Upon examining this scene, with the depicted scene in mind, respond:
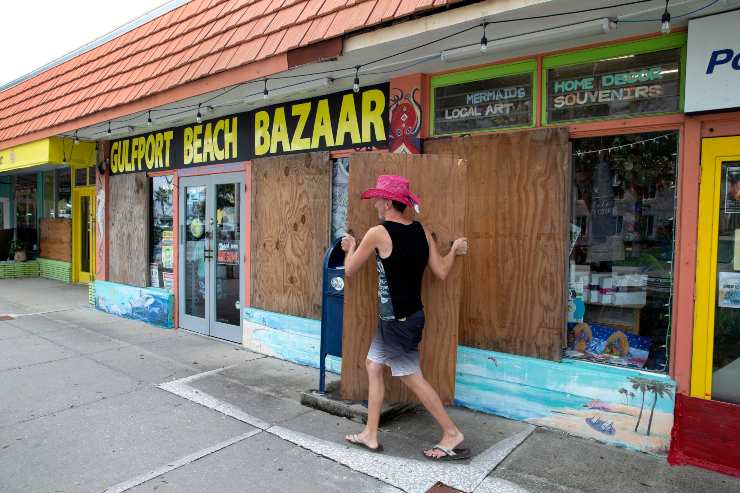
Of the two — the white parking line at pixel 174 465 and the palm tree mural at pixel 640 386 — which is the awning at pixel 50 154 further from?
the palm tree mural at pixel 640 386

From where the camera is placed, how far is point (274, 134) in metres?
6.29

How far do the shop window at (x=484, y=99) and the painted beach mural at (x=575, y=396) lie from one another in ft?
6.58

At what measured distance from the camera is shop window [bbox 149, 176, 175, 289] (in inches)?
313

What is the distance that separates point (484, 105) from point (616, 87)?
1.07 m

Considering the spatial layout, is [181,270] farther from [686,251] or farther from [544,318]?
[686,251]

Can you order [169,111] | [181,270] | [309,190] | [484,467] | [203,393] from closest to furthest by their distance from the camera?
[484,467]
[203,393]
[309,190]
[169,111]
[181,270]

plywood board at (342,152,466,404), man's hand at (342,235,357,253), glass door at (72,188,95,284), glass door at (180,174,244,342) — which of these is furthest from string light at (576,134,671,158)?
glass door at (72,188,95,284)

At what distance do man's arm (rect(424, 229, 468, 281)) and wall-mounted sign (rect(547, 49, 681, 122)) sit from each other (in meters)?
1.37

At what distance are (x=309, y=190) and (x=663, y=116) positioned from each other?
11.6 ft

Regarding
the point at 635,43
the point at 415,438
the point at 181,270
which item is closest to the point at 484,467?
the point at 415,438

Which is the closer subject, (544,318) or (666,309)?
(666,309)

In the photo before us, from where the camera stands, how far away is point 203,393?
192 inches

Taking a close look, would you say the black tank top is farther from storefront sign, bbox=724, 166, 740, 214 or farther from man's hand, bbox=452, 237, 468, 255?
storefront sign, bbox=724, 166, 740, 214

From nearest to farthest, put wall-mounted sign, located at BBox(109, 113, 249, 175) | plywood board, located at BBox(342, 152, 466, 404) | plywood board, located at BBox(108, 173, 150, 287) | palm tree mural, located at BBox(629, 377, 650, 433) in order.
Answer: palm tree mural, located at BBox(629, 377, 650, 433) → plywood board, located at BBox(342, 152, 466, 404) → wall-mounted sign, located at BBox(109, 113, 249, 175) → plywood board, located at BBox(108, 173, 150, 287)
